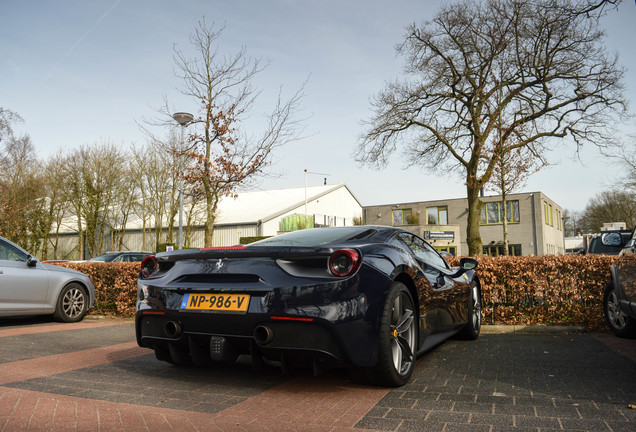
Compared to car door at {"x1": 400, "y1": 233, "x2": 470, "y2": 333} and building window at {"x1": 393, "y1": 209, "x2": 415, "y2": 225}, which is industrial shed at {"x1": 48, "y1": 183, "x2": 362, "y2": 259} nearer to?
building window at {"x1": 393, "y1": 209, "x2": 415, "y2": 225}

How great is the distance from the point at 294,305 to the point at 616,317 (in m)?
4.97

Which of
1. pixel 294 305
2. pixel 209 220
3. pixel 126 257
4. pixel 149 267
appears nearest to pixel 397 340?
pixel 294 305

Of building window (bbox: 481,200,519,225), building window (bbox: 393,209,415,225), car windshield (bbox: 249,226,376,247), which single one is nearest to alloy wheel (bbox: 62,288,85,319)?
car windshield (bbox: 249,226,376,247)

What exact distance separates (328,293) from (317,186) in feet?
161

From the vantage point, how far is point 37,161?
33.6m

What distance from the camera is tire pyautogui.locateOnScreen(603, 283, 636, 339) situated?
19.5 ft

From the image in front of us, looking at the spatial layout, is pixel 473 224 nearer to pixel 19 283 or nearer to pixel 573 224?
pixel 19 283

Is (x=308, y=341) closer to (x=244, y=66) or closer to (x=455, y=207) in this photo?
(x=244, y=66)

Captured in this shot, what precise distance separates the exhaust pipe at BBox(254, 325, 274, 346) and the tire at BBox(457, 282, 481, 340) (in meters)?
3.28

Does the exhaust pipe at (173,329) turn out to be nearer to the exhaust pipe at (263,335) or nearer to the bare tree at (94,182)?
the exhaust pipe at (263,335)

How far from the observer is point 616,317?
6.24 metres

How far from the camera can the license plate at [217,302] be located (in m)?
3.46

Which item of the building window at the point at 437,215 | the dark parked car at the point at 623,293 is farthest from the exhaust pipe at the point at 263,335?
the building window at the point at 437,215

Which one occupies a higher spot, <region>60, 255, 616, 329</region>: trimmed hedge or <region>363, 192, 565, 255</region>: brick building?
<region>363, 192, 565, 255</region>: brick building
